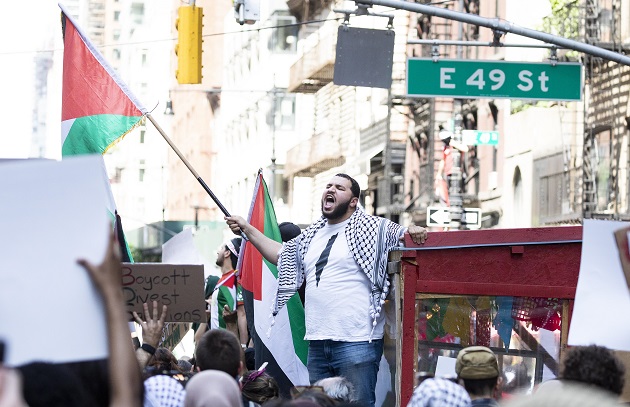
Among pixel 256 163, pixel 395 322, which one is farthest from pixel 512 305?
pixel 256 163

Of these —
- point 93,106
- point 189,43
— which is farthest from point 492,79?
point 93,106

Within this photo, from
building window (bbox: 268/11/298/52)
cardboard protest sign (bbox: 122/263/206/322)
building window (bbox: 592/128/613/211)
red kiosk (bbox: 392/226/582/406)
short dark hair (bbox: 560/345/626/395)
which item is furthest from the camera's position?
building window (bbox: 268/11/298/52)

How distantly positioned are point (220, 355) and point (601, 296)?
171 cm

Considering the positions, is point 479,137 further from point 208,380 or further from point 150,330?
point 208,380

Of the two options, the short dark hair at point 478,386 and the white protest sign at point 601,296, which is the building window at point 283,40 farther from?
the short dark hair at point 478,386

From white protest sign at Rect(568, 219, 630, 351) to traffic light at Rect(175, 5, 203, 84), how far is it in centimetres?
1268

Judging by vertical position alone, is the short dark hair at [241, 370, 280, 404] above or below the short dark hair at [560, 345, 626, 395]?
below

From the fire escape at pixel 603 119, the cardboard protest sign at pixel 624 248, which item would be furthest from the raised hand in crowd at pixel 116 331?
the fire escape at pixel 603 119

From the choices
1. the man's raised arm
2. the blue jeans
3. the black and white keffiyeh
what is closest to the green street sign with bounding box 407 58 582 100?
the man's raised arm

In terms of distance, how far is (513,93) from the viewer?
54.5ft

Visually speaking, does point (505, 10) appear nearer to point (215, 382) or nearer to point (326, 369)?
Result: point (326, 369)

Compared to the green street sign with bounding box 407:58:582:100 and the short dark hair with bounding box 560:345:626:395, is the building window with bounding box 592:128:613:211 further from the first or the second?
the short dark hair with bounding box 560:345:626:395

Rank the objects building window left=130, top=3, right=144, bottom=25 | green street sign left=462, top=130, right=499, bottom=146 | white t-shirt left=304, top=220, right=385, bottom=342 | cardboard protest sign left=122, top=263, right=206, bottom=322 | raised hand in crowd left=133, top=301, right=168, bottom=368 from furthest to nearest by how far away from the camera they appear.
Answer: building window left=130, top=3, right=144, bottom=25, green street sign left=462, top=130, right=499, bottom=146, white t-shirt left=304, top=220, right=385, bottom=342, cardboard protest sign left=122, top=263, right=206, bottom=322, raised hand in crowd left=133, top=301, right=168, bottom=368

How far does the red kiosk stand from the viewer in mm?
9062
